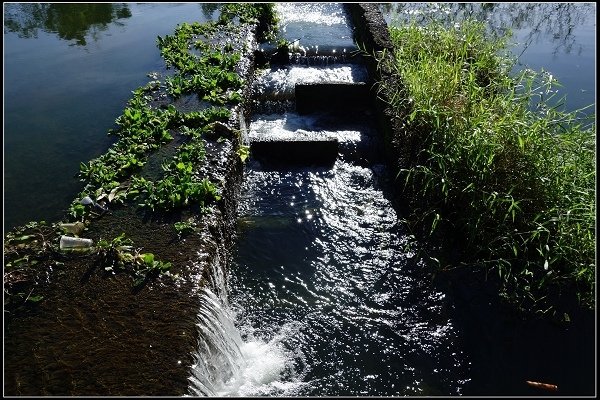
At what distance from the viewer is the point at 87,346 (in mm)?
3627

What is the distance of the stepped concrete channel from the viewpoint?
3.56m

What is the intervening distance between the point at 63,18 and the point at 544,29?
39.3ft

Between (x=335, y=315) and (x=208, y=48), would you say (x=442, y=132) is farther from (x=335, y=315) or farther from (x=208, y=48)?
(x=208, y=48)

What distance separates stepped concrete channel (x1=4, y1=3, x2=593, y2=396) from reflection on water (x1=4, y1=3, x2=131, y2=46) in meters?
6.30

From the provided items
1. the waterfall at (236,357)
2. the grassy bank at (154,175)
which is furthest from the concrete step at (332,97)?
the waterfall at (236,357)

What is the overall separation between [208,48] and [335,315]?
6363 mm

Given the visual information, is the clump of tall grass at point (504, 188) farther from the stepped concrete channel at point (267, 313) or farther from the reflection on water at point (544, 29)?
the reflection on water at point (544, 29)

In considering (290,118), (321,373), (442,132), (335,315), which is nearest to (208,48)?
(290,118)

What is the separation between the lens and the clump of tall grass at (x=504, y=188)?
15.3 ft

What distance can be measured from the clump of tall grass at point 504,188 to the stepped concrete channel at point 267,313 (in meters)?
0.50

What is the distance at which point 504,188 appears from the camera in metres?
5.27

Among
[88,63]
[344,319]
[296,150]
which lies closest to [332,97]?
[296,150]

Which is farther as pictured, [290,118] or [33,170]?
[290,118]

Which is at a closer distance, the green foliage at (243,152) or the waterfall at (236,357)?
the waterfall at (236,357)
